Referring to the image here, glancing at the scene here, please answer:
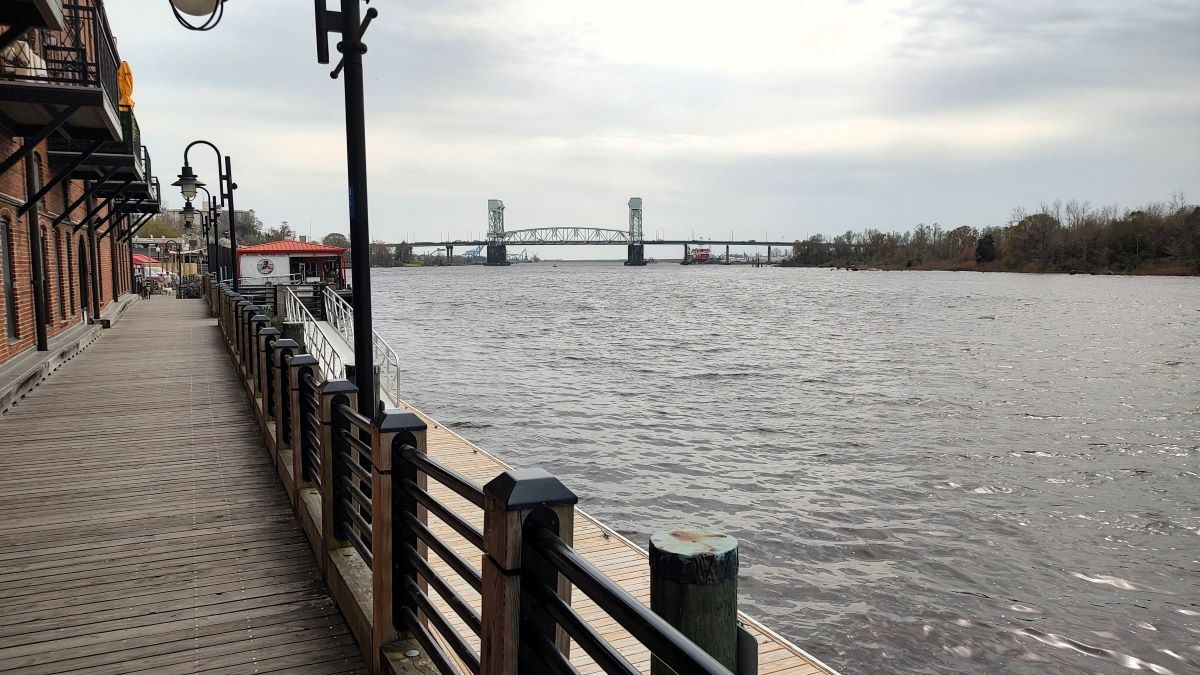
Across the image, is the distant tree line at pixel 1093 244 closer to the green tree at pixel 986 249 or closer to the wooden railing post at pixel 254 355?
the green tree at pixel 986 249

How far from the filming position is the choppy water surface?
33.6ft

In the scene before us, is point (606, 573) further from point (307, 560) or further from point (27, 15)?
point (27, 15)

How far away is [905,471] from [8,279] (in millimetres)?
16790

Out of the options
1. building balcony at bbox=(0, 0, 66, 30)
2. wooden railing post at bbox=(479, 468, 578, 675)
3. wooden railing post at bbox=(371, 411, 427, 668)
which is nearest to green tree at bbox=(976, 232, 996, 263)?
building balcony at bbox=(0, 0, 66, 30)

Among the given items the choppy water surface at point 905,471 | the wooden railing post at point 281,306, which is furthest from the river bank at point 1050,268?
the wooden railing post at point 281,306

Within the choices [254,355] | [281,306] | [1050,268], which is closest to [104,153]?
[281,306]

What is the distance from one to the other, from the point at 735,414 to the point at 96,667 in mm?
19053

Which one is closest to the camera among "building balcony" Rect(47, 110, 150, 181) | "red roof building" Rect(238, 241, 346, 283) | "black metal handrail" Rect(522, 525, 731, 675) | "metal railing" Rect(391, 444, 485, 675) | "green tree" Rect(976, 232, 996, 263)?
"black metal handrail" Rect(522, 525, 731, 675)

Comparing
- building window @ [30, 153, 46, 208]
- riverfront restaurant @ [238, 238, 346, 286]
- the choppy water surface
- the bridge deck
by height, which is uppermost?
building window @ [30, 153, 46, 208]

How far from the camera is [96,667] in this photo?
462 centimetres

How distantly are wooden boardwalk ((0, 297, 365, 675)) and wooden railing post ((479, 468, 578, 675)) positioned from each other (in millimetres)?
2076

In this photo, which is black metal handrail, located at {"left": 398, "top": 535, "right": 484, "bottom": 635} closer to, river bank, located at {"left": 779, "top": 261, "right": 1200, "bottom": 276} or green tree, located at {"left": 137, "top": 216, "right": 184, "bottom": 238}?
green tree, located at {"left": 137, "top": 216, "right": 184, "bottom": 238}

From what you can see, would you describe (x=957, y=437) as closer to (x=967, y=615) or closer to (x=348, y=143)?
(x=967, y=615)

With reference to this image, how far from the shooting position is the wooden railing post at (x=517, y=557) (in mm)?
2775
